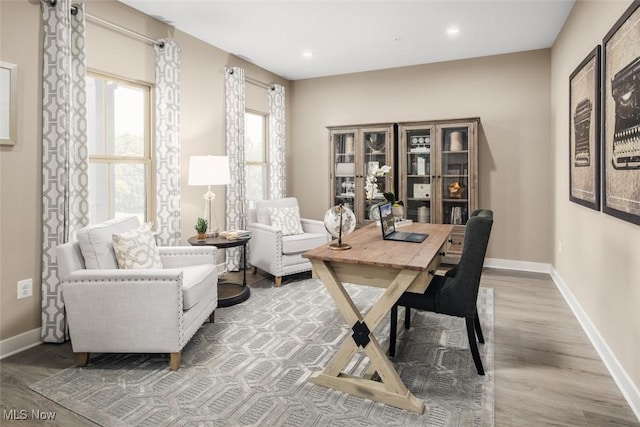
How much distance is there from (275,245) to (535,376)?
2590 millimetres

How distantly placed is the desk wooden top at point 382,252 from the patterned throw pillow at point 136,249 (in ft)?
4.02

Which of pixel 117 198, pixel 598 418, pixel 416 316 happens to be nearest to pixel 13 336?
pixel 117 198

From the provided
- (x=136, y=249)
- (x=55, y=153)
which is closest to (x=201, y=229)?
(x=136, y=249)

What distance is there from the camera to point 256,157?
18.2ft

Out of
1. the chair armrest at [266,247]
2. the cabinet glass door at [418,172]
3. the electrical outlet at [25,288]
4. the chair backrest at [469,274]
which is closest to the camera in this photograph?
the chair backrest at [469,274]

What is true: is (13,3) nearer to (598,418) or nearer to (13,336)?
(13,336)

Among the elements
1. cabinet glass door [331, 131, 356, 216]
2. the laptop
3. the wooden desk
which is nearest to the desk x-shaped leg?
the wooden desk

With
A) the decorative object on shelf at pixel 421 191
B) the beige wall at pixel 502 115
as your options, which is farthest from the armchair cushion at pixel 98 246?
the beige wall at pixel 502 115

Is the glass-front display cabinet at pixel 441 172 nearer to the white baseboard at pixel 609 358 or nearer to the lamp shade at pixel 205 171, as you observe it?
the white baseboard at pixel 609 358

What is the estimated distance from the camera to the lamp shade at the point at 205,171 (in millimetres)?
3664

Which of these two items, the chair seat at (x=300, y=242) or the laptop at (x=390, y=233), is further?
the chair seat at (x=300, y=242)

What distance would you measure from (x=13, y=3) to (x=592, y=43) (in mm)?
4042

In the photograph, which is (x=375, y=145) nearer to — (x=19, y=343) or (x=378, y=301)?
(x=378, y=301)

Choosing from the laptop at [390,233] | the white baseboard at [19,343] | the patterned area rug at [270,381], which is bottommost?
the patterned area rug at [270,381]
